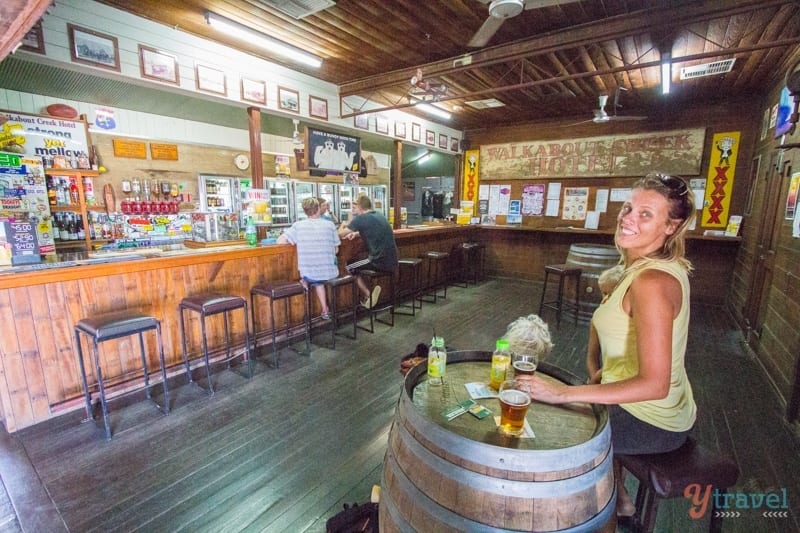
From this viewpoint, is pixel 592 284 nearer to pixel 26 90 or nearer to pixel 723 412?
pixel 723 412

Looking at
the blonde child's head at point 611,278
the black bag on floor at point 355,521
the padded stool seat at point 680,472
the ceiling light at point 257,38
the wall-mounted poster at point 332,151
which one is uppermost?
the ceiling light at point 257,38

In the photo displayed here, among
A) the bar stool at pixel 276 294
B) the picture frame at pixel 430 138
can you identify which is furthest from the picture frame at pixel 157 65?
the picture frame at pixel 430 138

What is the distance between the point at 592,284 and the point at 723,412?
2.22 m

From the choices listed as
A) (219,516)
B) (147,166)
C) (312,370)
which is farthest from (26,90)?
(219,516)

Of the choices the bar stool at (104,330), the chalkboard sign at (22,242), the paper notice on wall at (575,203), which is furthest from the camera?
the paper notice on wall at (575,203)

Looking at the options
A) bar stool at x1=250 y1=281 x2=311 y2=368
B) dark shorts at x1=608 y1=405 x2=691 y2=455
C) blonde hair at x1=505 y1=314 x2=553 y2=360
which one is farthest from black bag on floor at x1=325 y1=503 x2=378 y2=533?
bar stool at x1=250 y1=281 x2=311 y2=368

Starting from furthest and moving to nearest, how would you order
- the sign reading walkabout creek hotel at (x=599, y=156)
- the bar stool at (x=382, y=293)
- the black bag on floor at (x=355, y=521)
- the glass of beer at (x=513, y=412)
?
the sign reading walkabout creek hotel at (x=599, y=156) → the bar stool at (x=382, y=293) → the black bag on floor at (x=355, y=521) → the glass of beer at (x=513, y=412)

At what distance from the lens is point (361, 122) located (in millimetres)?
5902

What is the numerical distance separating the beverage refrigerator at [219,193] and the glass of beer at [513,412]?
7.96 m

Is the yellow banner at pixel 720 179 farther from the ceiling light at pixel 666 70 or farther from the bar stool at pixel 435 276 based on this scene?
the bar stool at pixel 435 276

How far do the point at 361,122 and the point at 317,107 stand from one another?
856mm

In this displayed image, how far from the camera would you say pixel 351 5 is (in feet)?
10.6

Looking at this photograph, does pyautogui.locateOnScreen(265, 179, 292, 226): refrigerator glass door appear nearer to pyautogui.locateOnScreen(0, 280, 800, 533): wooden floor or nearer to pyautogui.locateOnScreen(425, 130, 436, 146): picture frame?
pyautogui.locateOnScreen(425, 130, 436, 146): picture frame

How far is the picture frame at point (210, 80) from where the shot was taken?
3951 millimetres
